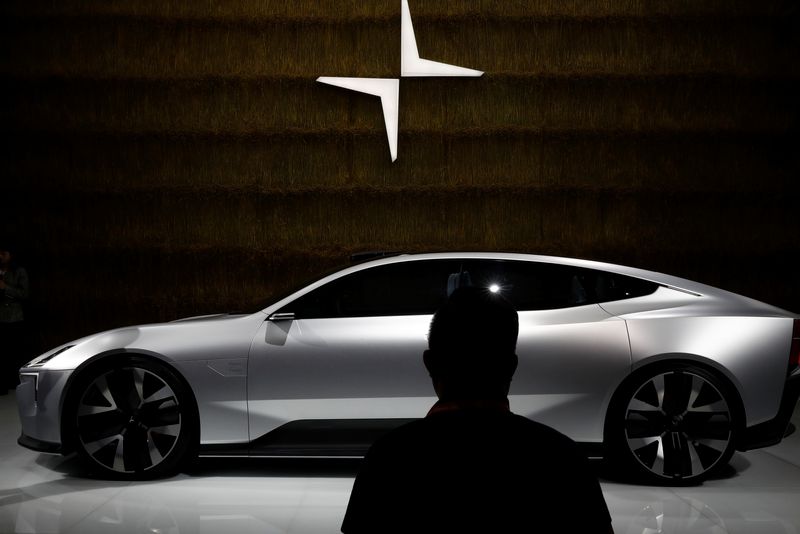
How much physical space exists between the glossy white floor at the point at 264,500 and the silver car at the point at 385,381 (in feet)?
0.68

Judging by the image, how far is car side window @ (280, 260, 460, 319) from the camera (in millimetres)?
5316

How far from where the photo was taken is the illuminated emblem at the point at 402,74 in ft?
30.3

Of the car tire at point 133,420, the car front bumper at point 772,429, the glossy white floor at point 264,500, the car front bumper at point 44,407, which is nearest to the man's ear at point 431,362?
the glossy white floor at point 264,500

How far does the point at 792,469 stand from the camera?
562cm


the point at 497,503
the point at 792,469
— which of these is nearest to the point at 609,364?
the point at 792,469

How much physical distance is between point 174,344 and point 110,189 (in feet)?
15.4

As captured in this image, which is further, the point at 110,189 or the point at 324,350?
the point at 110,189

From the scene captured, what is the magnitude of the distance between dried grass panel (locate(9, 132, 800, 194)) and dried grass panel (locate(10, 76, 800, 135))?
0.13 meters

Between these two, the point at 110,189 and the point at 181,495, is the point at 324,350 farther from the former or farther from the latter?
the point at 110,189

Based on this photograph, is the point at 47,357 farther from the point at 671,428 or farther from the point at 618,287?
the point at 671,428

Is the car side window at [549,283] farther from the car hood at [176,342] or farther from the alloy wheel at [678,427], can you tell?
the car hood at [176,342]

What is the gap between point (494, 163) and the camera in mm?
9273

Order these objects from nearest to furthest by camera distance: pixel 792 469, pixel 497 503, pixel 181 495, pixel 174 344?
pixel 497 503
pixel 181 495
pixel 174 344
pixel 792 469

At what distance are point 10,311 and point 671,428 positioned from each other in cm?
670
